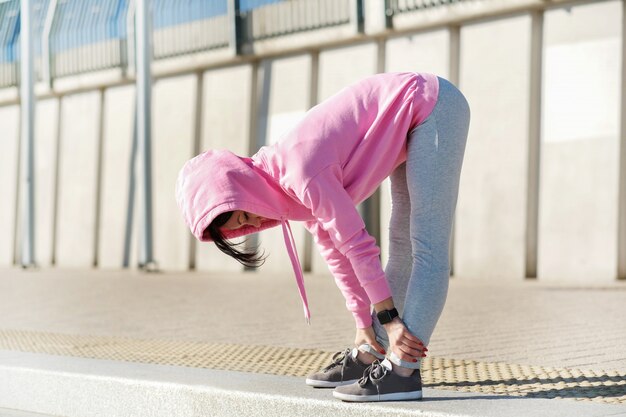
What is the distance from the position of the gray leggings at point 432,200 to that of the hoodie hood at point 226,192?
39cm

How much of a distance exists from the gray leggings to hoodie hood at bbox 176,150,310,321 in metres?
0.39

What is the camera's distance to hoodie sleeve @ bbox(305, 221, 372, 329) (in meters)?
3.72

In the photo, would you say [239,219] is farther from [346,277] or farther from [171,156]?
[171,156]

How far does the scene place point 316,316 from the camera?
750 centimetres

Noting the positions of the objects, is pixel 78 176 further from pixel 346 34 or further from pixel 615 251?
pixel 615 251

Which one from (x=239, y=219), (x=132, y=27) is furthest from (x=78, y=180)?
(x=239, y=219)

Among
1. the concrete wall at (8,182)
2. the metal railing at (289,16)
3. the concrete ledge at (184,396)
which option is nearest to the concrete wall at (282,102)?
the metal railing at (289,16)

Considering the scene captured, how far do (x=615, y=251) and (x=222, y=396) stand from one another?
8.76m

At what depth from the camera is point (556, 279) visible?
12312mm

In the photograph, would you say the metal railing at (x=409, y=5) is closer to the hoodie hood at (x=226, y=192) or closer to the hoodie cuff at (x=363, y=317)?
the hoodie cuff at (x=363, y=317)

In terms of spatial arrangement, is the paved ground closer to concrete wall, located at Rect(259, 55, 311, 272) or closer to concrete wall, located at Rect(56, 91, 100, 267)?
concrete wall, located at Rect(259, 55, 311, 272)

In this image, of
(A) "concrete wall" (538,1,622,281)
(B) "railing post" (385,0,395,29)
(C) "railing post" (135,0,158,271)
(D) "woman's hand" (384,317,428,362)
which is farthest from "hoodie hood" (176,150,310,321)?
(C) "railing post" (135,0,158,271)

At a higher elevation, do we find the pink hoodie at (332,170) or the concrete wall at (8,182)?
the pink hoodie at (332,170)

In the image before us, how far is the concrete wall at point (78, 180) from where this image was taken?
19.3 meters
